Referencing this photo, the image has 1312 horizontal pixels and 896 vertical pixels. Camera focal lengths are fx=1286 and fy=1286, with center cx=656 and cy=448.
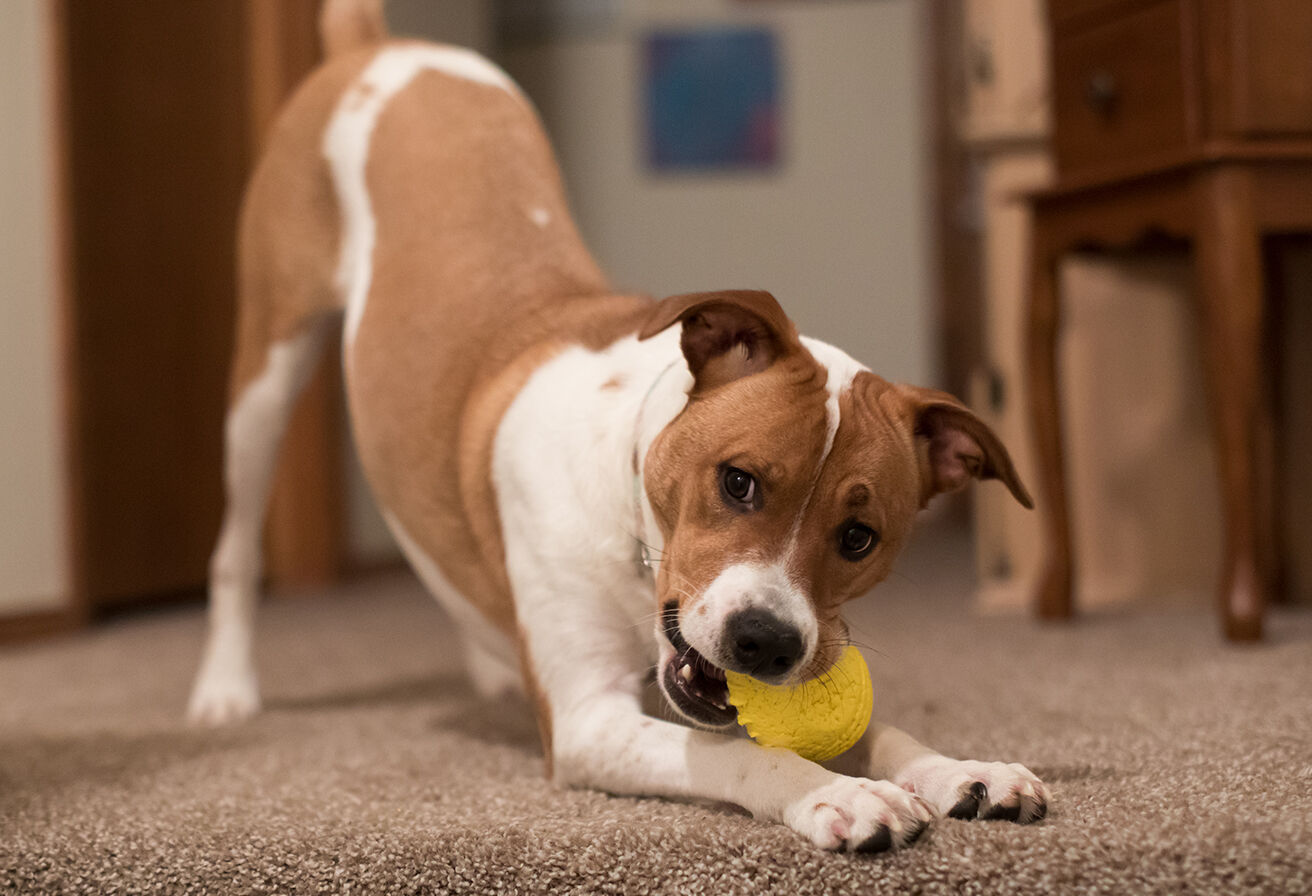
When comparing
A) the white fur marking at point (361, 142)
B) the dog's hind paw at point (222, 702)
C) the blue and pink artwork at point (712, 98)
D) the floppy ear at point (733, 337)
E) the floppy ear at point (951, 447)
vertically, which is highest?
the blue and pink artwork at point (712, 98)

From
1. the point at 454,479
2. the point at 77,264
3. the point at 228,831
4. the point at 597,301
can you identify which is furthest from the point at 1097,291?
the point at 77,264

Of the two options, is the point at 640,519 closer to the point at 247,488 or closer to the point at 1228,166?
the point at 247,488

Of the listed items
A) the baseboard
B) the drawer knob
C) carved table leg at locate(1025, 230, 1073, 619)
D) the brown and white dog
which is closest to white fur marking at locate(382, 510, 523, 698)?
the brown and white dog

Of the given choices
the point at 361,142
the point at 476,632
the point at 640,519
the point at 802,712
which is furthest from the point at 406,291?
the point at 802,712

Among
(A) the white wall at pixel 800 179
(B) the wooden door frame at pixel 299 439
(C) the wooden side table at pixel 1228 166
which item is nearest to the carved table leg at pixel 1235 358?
(C) the wooden side table at pixel 1228 166

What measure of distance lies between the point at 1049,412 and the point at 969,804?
1.71m

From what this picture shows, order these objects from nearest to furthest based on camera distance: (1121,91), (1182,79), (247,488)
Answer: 1. (1182,79)
2. (247,488)
3. (1121,91)

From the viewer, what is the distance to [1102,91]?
2.71m

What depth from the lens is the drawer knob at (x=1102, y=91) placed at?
2699mm

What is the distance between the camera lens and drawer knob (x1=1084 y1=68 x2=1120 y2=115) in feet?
8.86

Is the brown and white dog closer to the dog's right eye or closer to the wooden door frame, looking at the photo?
the dog's right eye

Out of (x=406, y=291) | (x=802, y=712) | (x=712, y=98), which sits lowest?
(x=802, y=712)

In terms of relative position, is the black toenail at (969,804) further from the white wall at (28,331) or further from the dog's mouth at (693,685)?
the white wall at (28,331)

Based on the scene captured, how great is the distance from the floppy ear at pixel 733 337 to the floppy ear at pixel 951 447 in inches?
7.3
